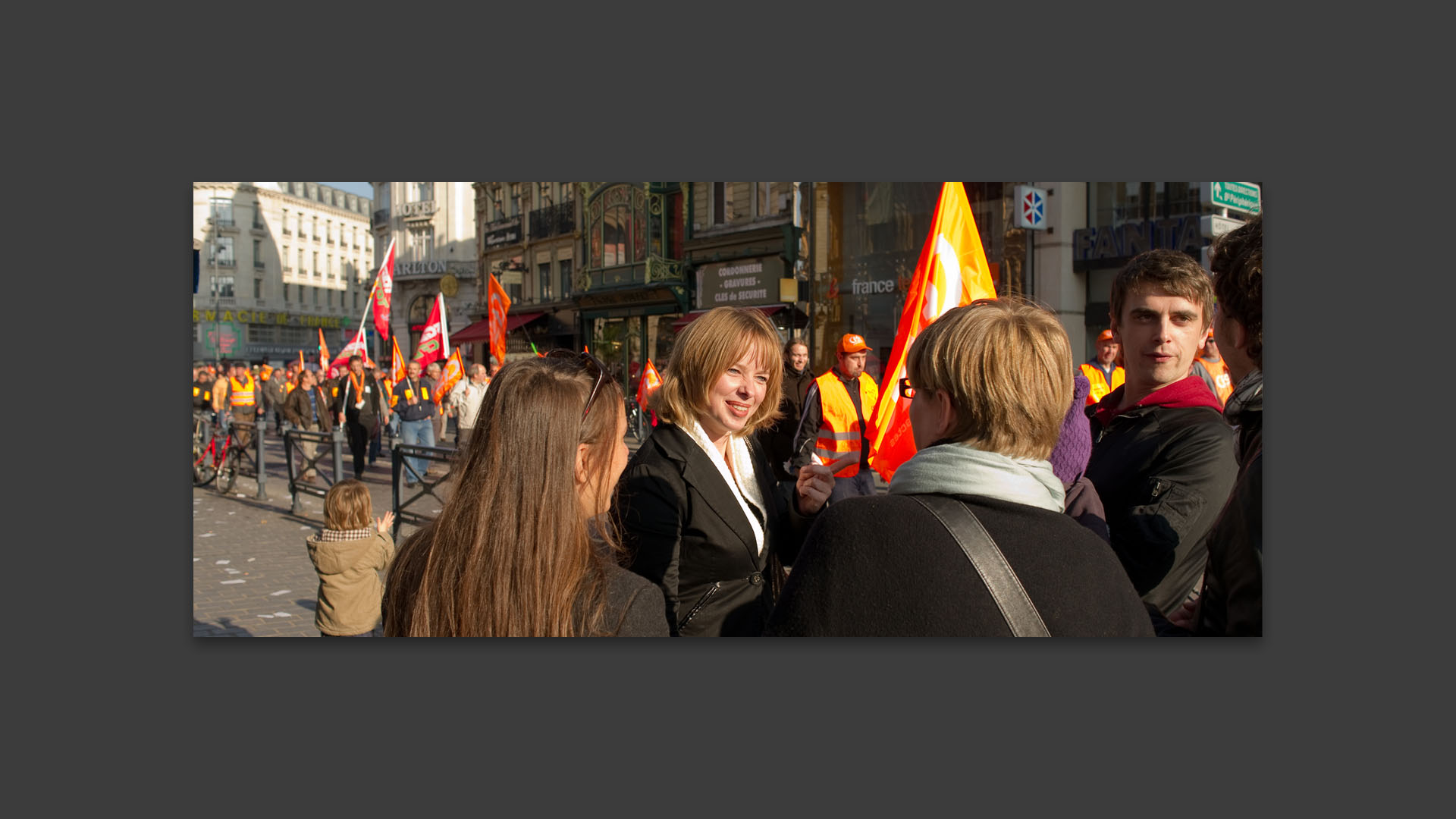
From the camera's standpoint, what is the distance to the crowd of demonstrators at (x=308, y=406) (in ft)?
43.1

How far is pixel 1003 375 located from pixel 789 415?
6.03m

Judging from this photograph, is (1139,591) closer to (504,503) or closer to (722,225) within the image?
(504,503)

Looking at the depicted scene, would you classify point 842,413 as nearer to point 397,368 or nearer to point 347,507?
point 347,507

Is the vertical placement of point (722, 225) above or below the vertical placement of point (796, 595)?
above

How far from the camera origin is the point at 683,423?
265 cm

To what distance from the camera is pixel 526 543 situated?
6.48ft

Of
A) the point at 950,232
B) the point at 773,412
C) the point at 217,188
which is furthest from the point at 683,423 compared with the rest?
the point at 950,232

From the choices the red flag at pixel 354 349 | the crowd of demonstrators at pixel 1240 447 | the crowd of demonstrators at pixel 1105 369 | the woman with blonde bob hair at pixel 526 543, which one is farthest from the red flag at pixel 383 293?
the crowd of demonstrators at pixel 1240 447

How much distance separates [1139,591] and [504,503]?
1.57m

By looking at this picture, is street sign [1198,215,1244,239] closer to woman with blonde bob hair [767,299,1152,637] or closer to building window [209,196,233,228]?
woman with blonde bob hair [767,299,1152,637]

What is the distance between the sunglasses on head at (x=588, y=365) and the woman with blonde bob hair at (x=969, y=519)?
1.88ft

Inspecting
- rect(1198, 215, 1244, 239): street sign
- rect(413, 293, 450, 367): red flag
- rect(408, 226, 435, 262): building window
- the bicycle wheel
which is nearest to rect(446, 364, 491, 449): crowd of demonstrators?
rect(413, 293, 450, 367): red flag

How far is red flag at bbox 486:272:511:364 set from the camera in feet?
38.3

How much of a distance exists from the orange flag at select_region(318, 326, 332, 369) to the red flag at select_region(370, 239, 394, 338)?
0.60m
